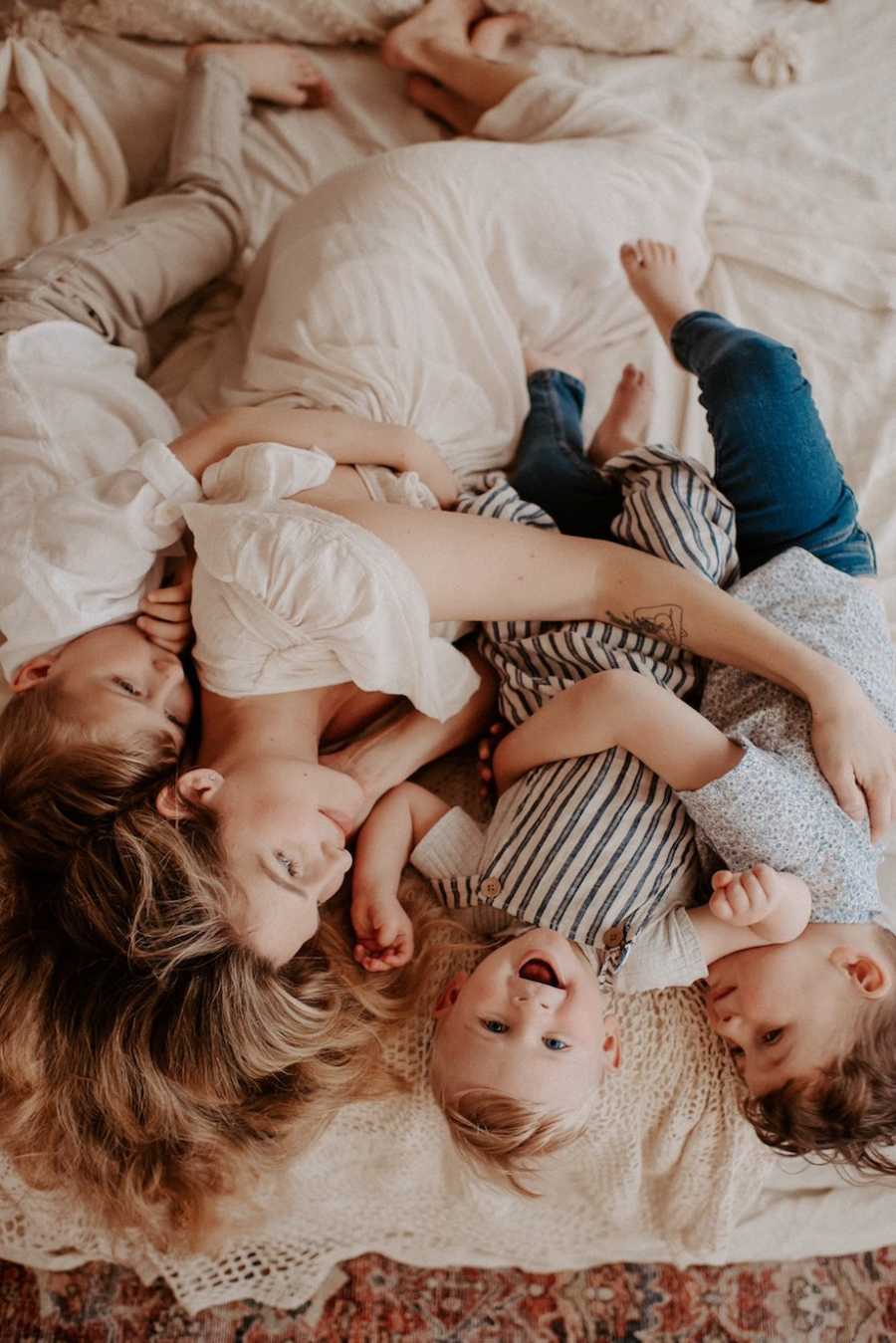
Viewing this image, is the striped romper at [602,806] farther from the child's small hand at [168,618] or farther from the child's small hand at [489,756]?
the child's small hand at [168,618]

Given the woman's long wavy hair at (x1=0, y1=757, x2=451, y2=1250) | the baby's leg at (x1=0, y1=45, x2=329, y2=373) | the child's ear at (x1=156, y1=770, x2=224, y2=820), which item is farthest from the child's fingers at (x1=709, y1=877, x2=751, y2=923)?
the baby's leg at (x1=0, y1=45, x2=329, y2=373)

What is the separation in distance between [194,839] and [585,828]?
0.35m

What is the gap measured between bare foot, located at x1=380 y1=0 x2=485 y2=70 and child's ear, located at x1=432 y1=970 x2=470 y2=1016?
1179 millimetres

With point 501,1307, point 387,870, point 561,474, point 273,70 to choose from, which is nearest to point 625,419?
point 561,474

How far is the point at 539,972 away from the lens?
3.10 ft

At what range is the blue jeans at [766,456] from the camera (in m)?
1.05

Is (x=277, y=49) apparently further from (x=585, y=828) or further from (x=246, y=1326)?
(x=246, y=1326)

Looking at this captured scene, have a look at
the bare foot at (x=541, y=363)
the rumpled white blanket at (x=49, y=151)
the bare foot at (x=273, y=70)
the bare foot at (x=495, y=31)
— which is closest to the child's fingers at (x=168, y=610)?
the bare foot at (x=541, y=363)

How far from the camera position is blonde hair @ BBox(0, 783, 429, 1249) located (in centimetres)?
85

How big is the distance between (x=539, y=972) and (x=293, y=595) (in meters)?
0.41

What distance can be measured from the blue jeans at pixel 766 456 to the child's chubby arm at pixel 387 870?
0.39 meters

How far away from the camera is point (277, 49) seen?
1.39 m

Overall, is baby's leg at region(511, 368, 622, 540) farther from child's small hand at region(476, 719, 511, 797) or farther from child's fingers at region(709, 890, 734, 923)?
child's fingers at region(709, 890, 734, 923)

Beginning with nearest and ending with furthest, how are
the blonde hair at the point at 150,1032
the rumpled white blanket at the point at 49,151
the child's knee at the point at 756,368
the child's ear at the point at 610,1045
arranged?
the blonde hair at the point at 150,1032
the child's ear at the point at 610,1045
the child's knee at the point at 756,368
the rumpled white blanket at the point at 49,151
